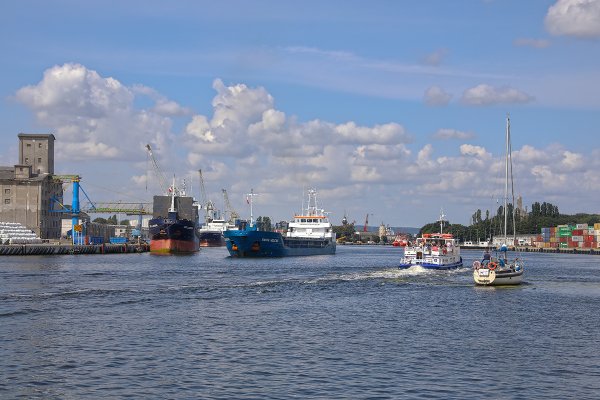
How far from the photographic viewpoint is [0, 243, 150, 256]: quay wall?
134m

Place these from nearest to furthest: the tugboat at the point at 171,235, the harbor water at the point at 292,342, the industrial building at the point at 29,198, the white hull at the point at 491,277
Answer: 1. the harbor water at the point at 292,342
2. the white hull at the point at 491,277
3. the tugboat at the point at 171,235
4. the industrial building at the point at 29,198

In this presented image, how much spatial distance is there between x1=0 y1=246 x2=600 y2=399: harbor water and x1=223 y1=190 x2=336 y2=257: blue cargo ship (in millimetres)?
69082

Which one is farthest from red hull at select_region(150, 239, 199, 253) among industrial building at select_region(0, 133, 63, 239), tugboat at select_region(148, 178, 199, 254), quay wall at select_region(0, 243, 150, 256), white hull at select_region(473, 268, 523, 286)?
white hull at select_region(473, 268, 523, 286)

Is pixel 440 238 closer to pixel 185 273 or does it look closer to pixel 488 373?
pixel 185 273

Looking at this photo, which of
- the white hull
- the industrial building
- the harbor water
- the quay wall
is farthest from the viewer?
the industrial building

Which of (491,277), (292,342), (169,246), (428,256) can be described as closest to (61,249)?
(169,246)

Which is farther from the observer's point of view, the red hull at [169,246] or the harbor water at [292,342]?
the red hull at [169,246]

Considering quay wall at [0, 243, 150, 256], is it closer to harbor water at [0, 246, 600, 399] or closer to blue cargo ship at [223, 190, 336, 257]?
blue cargo ship at [223, 190, 336, 257]

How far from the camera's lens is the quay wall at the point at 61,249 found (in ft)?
440

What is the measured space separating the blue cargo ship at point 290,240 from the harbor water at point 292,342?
6908 cm

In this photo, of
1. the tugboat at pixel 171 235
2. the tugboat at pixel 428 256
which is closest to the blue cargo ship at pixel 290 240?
the tugboat at pixel 171 235

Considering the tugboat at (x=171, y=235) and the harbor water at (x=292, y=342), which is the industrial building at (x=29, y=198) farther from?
the harbor water at (x=292, y=342)

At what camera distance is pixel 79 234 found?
17888cm

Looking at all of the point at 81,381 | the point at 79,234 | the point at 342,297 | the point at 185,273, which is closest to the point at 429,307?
the point at 342,297
